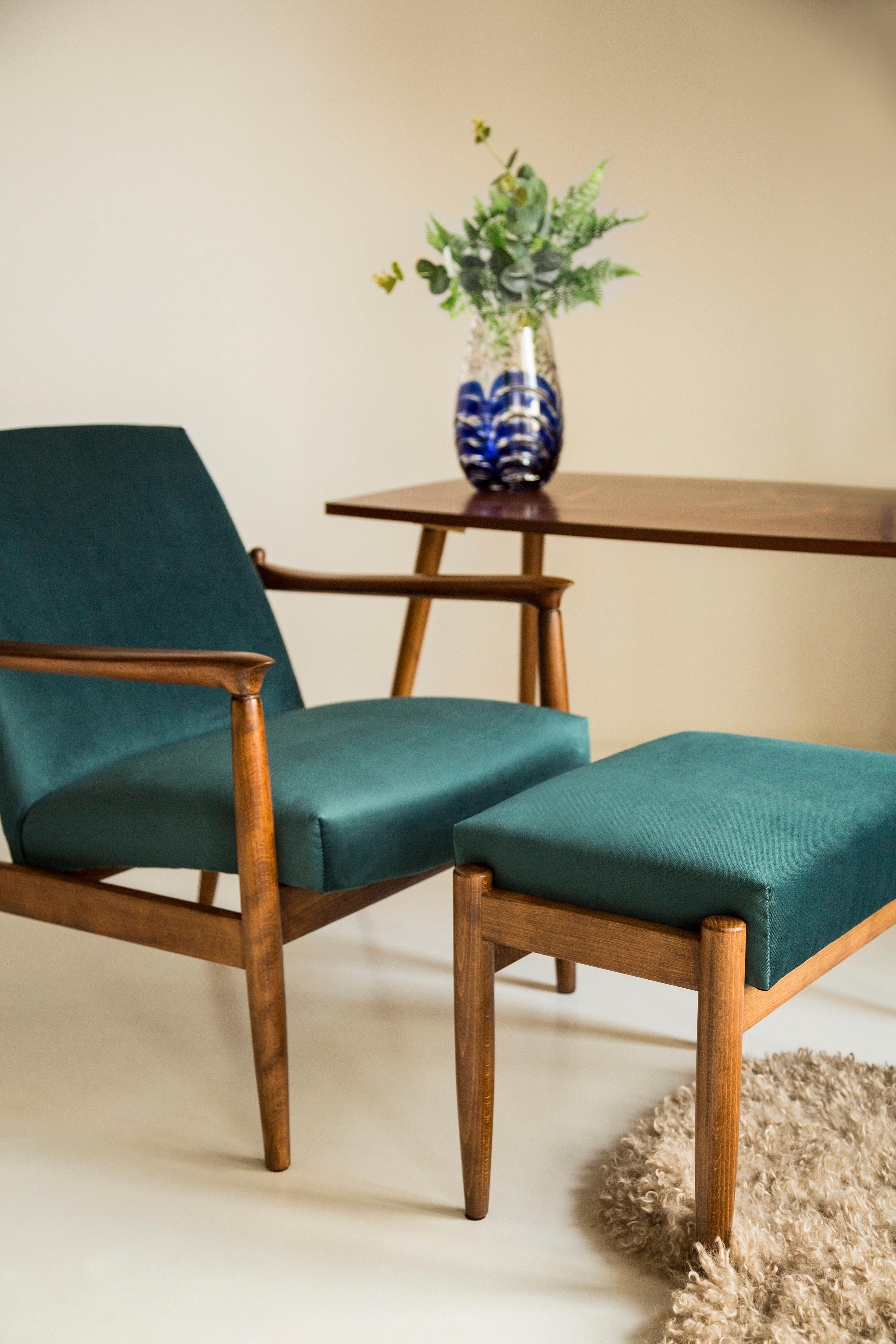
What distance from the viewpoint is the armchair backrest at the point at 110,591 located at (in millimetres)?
1696

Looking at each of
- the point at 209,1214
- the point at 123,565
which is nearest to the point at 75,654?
the point at 123,565

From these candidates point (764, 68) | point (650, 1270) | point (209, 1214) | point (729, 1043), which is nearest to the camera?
point (729, 1043)

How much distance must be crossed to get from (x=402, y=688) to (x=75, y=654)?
91 centimetres

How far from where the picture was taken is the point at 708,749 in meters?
1.54

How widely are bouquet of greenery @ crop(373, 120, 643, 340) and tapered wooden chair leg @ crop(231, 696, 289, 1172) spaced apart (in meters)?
0.94

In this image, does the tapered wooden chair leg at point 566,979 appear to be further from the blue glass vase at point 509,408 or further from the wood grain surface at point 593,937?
the blue glass vase at point 509,408

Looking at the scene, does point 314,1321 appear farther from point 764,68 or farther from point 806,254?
point 764,68

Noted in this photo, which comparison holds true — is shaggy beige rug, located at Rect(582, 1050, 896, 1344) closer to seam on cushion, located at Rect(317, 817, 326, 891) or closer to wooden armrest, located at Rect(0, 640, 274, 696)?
seam on cushion, located at Rect(317, 817, 326, 891)

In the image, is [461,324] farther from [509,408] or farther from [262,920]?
[262,920]

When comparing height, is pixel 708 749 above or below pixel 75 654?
below

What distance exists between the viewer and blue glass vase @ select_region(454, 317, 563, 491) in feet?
6.98

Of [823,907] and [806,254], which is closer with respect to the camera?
[823,907]

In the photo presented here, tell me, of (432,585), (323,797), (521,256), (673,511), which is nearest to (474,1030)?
(323,797)

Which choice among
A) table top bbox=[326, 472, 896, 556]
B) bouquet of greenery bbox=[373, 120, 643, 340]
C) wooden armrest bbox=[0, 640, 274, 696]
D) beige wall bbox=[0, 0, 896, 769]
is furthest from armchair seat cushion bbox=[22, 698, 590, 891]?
beige wall bbox=[0, 0, 896, 769]
